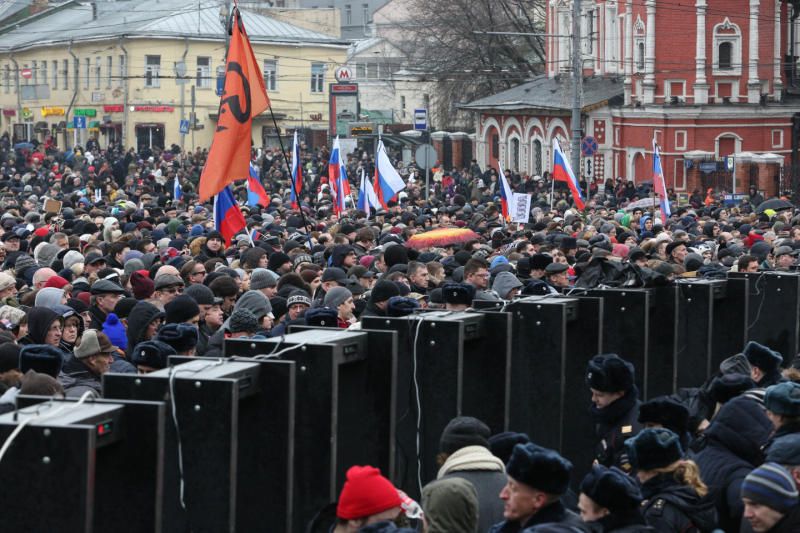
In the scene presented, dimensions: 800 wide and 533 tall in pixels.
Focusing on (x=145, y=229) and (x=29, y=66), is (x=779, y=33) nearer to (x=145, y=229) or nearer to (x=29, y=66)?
(x=145, y=229)

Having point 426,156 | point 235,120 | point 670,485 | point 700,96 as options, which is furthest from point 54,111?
point 670,485

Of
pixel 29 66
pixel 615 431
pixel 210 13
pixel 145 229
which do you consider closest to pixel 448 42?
pixel 210 13

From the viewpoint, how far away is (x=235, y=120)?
15.2 m

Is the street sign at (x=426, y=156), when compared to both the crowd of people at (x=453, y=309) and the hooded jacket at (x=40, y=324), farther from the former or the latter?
the hooded jacket at (x=40, y=324)

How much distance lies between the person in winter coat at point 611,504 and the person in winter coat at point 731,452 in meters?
0.97

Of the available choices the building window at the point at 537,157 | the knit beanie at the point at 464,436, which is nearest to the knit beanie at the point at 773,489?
the knit beanie at the point at 464,436

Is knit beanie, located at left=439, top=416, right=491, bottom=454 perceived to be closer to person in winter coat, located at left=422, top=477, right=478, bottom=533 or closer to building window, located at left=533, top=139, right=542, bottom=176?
person in winter coat, located at left=422, top=477, right=478, bottom=533

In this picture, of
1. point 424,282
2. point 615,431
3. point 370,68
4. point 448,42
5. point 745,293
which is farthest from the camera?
point 370,68

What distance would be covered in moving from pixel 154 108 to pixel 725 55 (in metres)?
31.1

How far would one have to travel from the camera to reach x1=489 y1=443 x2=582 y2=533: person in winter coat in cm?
579

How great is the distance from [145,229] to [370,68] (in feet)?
244

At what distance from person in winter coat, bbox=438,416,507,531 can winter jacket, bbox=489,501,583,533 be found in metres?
0.49

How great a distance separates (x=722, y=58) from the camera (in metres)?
51.6

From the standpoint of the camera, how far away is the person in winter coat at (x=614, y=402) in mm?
7578
